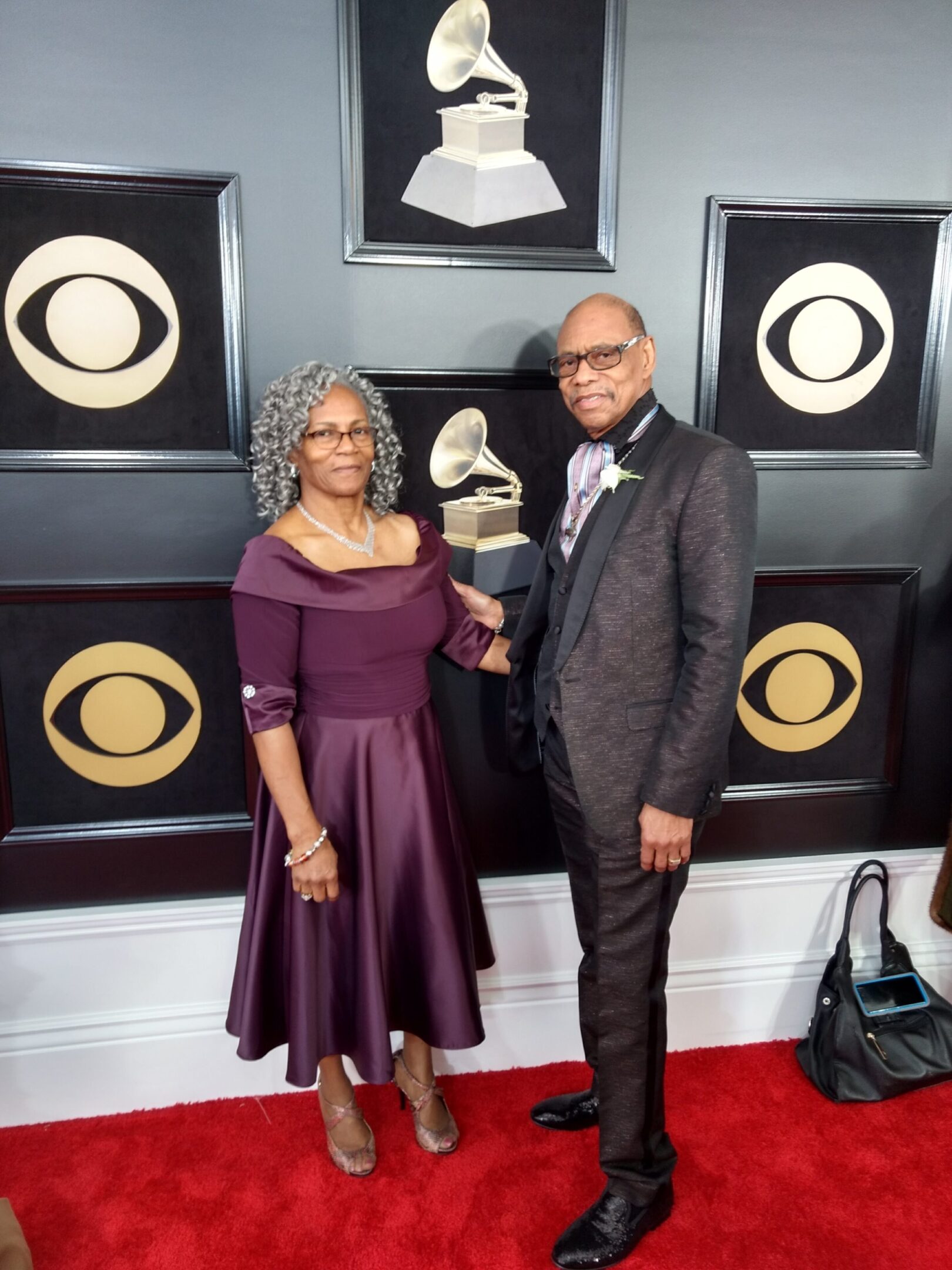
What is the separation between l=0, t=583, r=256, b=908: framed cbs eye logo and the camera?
2.22 m

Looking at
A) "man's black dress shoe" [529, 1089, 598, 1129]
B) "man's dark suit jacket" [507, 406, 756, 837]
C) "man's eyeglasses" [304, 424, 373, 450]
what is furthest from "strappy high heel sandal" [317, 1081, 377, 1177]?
"man's eyeglasses" [304, 424, 373, 450]

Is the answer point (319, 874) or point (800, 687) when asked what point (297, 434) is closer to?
point (319, 874)

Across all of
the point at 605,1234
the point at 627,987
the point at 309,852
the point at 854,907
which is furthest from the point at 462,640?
the point at 854,907

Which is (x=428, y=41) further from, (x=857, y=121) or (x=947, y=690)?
(x=947, y=690)

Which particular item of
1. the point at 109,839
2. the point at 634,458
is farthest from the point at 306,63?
the point at 109,839

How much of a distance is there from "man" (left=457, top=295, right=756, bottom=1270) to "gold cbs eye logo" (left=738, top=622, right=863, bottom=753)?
2.15ft

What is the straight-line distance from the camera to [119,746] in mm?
2299

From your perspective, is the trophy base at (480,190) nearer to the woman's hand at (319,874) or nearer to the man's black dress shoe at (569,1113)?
the woman's hand at (319,874)

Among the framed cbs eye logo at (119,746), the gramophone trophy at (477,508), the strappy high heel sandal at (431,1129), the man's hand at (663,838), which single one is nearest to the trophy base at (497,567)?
the gramophone trophy at (477,508)

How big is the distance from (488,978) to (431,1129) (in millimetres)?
416

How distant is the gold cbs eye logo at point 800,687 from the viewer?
2.51m

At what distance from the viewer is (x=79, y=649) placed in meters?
2.23

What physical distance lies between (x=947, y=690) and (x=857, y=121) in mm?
1546

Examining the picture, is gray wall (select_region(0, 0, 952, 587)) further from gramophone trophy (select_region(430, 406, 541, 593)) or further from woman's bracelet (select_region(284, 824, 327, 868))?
woman's bracelet (select_region(284, 824, 327, 868))
